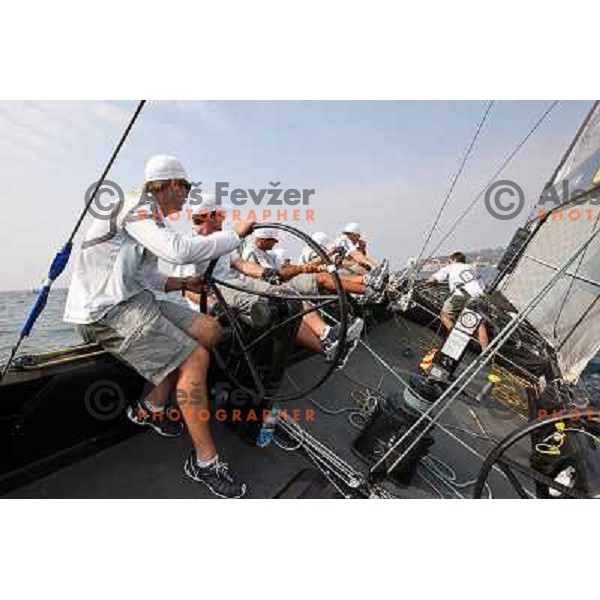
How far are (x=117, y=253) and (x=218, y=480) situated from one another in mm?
1116

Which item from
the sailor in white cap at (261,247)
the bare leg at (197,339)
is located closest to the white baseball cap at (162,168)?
the bare leg at (197,339)

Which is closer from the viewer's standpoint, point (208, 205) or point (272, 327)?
point (272, 327)

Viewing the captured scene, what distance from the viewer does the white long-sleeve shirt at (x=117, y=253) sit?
137cm

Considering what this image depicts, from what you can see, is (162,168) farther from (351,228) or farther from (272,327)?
(351,228)

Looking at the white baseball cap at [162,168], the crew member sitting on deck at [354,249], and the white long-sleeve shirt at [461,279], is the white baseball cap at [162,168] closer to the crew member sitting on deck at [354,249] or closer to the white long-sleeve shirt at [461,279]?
the crew member sitting on deck at [354,249]

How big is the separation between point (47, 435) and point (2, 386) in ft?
1.11

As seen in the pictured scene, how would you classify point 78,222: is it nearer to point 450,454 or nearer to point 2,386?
point 2,386

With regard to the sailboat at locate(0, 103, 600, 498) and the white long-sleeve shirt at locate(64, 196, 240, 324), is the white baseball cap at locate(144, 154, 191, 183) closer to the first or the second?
the white long-sleeve shirt at locate(64, 196, 240, 324)

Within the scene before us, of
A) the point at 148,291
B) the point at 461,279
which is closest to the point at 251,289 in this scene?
the point at 148,291

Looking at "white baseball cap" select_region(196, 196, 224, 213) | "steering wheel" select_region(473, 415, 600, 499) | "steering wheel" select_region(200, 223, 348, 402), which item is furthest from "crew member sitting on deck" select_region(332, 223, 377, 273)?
"steering wheel" select_region(473, 415, 600, 499)

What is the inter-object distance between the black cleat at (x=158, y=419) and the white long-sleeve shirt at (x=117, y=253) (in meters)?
0.61

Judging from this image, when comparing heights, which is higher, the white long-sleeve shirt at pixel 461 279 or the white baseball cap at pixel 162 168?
the white long-sleeve shirt at pixel 461 279

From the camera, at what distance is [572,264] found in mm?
3490

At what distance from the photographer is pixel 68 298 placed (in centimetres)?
145
